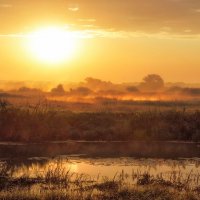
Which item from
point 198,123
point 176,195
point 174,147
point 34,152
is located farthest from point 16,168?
point 198,123

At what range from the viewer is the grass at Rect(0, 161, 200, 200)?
46.4ft

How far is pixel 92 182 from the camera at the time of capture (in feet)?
53.5

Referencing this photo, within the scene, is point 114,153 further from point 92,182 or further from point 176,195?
point 176,195

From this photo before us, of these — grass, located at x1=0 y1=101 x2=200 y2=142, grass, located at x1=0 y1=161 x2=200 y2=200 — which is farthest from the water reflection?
grass, located at x1=0 y1=101 x2=200 y2=142

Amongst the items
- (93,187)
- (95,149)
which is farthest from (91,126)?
(93,187)

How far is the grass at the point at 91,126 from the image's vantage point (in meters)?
29.8

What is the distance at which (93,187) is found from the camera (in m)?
15.3

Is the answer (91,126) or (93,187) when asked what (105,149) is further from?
(93,187)

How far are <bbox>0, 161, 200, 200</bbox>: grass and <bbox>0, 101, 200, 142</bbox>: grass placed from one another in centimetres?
1207

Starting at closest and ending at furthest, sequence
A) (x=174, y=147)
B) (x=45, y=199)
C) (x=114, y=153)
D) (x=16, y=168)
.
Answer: (x=45, y=199)
(x=16, y=168)
(x=114, y=153)
(x=174, y=147)

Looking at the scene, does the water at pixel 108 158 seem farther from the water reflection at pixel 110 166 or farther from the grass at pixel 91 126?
the grass at pixel 91 126

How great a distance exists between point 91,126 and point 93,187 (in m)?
17.4

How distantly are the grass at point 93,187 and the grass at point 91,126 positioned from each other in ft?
39.6

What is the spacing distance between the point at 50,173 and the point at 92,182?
1327 millimetres
